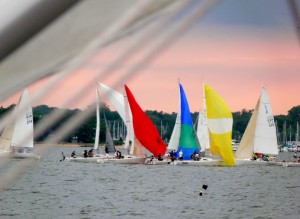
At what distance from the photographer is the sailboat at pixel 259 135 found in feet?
132

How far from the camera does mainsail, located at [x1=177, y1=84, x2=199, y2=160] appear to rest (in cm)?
4112

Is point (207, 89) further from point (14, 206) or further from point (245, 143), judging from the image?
point (14, 206)

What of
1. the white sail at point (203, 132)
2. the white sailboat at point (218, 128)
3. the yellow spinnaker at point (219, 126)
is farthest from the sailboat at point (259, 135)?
the white sail at point (203, 132)

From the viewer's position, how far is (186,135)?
4144 centimetres

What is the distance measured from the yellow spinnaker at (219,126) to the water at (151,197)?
4.79 ft

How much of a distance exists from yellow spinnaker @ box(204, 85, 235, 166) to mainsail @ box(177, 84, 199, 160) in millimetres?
1160

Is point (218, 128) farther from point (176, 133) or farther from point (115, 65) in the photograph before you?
point (115, 65)

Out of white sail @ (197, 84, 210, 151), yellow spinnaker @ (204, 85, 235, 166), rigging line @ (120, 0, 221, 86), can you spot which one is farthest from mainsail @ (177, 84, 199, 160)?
rigging line @ (120, 0, 221, 86)

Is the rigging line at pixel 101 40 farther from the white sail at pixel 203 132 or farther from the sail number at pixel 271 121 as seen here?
the white sail at pixel 203 132

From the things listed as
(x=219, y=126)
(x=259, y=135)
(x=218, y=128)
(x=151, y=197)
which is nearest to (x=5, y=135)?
(x=151, y=197)

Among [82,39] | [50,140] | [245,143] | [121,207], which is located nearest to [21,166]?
[50,140]

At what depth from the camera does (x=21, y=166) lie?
807 mm

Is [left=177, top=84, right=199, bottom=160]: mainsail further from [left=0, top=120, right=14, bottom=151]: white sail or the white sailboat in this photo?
[left=0, top=120, right=14, bottom=151]: white sail

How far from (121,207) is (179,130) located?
803 inches
